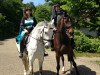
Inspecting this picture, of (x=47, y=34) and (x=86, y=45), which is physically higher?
(x=47, y=34)

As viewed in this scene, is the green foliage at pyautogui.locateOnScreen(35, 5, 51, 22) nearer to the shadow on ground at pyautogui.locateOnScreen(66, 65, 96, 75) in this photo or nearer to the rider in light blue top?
the shadow on ground at pyautogui.locateOnScreen(66, 65, 96, 75)

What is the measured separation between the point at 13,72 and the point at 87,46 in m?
8.08

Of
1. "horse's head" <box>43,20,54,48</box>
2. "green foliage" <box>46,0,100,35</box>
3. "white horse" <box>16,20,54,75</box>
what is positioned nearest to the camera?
"horse's head" <box>43,20,54,48</box>

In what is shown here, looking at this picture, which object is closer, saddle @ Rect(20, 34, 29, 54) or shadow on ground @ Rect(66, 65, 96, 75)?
saddle @ Rect(20, 34, 29, 54)

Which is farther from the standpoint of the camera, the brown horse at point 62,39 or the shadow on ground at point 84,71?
the shadow on ground at point 84,71

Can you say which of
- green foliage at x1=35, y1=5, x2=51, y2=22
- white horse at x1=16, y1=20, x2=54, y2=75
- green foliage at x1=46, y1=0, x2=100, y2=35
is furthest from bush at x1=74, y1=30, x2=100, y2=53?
white horse at x1=16, y1=20, x2=54, y2=75

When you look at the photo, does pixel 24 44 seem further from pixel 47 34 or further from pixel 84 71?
pixel 84 71

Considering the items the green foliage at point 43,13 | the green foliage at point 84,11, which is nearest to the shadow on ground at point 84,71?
the green foliage at point 84,11

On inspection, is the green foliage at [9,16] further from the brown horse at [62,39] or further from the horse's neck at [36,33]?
the horse's neck at [36,33]

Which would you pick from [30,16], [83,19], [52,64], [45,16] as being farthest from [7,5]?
[30,16]

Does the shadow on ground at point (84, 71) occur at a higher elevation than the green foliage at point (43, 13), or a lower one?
lower

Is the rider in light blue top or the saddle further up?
the rider in light blue top

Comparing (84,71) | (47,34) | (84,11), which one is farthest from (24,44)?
(84,11)

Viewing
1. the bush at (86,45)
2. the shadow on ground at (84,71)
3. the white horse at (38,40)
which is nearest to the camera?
the white horse at (38,40)
